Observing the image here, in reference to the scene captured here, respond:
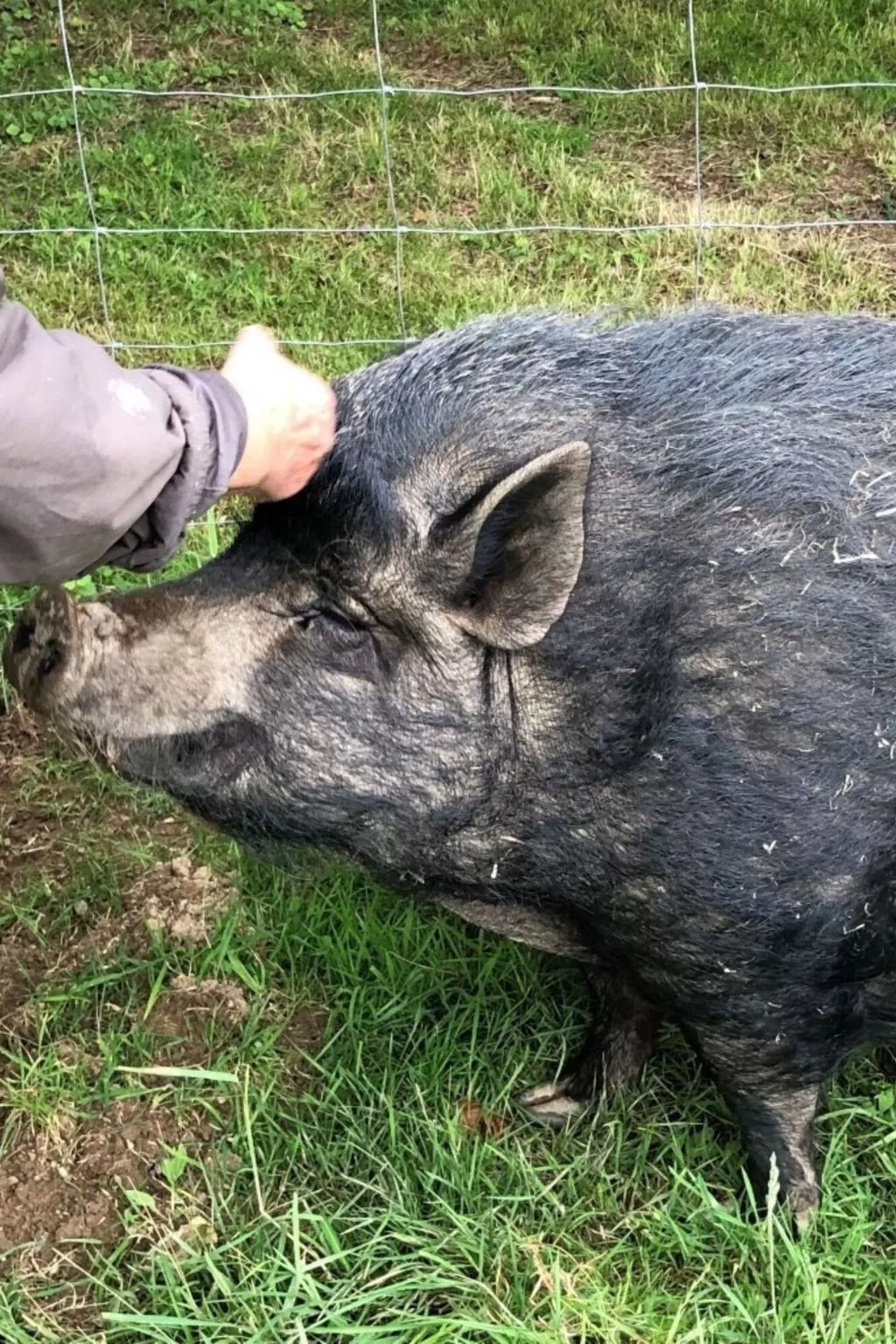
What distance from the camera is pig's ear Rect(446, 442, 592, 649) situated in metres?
2.35

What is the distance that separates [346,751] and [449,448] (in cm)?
61

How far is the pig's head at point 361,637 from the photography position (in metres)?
2.53

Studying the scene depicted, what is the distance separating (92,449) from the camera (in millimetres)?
2184

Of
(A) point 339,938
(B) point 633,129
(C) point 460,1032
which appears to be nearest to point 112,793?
(A) point 339,938

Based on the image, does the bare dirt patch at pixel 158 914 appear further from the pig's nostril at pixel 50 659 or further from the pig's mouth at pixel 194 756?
the pig's nostril at pixel 50 659

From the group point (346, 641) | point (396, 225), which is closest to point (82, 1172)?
point (346, 641)

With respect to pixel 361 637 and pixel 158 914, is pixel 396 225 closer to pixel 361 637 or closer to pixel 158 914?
pixel 158 914

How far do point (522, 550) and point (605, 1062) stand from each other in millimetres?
1528

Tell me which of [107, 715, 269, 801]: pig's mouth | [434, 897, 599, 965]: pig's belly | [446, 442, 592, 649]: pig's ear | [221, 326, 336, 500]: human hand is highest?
[221, 326, 336, 500]: human hand

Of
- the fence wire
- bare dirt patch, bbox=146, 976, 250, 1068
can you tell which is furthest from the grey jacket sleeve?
the fence wire

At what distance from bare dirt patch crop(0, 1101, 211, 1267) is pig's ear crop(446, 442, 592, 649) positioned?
1580 mm

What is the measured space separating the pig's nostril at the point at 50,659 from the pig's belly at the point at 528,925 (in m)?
0.98

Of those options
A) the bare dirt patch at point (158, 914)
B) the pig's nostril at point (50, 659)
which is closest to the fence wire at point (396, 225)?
the bare dirt patch at point (158, 914)

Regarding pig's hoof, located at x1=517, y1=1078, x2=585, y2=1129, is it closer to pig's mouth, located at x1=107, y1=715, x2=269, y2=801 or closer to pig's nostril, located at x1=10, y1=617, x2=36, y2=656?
pig's mouth, located at x1=107, y1=715, x2=269, y2=801
